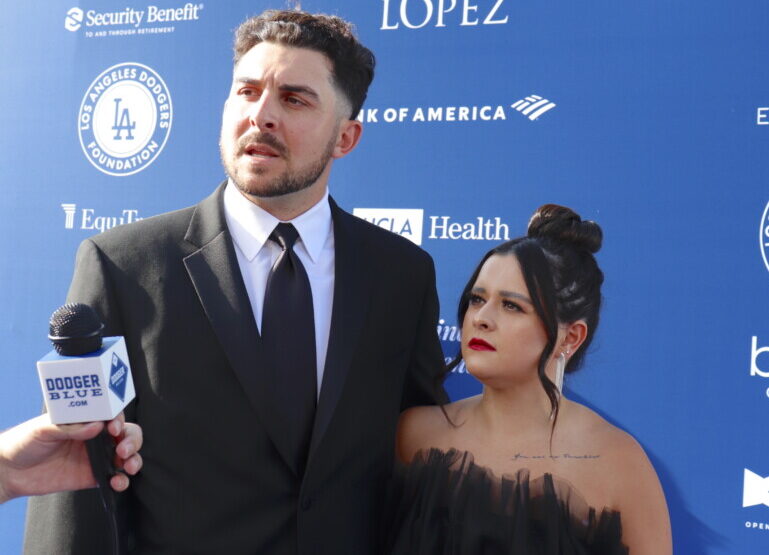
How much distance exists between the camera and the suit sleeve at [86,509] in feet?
4.70

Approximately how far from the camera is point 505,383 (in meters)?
1.58

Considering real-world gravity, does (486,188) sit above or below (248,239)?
above

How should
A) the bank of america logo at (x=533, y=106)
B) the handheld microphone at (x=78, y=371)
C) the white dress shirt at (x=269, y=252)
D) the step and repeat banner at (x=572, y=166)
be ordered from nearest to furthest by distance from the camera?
the handheld microphone at (x=78, y=371) < the white dress shirt at (x=269, y=252) < the step and repeat banner at (x=572, y=166) < the bank of america logo at (x=533, y=106)

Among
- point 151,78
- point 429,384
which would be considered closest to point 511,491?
point 429,384

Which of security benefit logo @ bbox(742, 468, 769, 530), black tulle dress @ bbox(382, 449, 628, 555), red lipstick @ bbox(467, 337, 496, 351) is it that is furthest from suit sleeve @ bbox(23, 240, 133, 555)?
security benefit logo @ bbox(742, 468, 769, 530)

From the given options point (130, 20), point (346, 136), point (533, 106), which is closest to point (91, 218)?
Answer: point (130, 20)

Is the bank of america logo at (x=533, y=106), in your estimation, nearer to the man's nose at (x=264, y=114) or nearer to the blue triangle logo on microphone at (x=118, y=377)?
the man's nose at (x=264, y=114)

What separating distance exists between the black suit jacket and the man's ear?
37cm

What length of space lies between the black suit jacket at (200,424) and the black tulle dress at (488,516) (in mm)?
132

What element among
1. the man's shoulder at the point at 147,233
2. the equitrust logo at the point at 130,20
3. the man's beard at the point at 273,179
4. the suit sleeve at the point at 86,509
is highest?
the equitrust logo at the point at 130,20

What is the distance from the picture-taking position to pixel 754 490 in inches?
71.0

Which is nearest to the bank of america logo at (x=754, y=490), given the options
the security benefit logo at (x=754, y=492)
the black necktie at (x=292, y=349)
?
the security benefit logo at (x=754, y=492)

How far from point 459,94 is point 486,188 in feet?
0.89

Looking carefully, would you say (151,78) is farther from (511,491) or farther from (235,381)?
(511,491)
